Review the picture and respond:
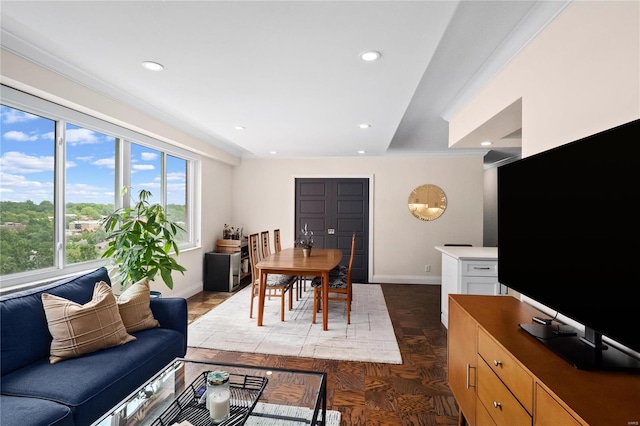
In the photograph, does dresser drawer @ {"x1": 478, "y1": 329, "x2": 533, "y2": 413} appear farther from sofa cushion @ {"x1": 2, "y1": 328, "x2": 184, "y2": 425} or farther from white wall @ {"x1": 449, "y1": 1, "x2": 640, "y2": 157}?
sofa cushion @ {"x1": 2, "y1": 328, "x2": 184, "y2": 425}

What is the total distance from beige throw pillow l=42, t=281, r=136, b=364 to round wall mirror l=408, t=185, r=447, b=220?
16.9 ft

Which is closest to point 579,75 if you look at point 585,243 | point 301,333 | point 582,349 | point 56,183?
point 585,243

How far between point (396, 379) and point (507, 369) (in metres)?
1.42

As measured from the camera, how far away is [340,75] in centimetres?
242

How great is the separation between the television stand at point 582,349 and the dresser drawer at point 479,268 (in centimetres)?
175

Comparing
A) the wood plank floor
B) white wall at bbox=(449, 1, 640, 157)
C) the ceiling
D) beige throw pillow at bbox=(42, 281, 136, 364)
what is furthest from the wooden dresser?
beige throw pillow at bbox=(42, 281, 136, 364)

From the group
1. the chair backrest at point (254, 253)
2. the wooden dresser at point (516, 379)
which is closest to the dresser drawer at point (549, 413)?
the wooden dresser at point (516, 379)

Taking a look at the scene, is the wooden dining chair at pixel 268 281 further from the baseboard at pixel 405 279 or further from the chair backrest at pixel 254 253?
the baseboard at pixel 405 279

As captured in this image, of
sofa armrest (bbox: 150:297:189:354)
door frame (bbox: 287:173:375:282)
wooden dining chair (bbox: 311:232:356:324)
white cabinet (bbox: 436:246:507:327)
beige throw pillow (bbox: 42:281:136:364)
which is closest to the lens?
beige throw pillow (bbox: 42:281:136:364)

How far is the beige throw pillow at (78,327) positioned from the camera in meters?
1.82

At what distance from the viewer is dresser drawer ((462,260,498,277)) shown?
322cm

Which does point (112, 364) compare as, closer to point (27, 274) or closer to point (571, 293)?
point (27, 274)

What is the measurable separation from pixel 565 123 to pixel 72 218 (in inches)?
155

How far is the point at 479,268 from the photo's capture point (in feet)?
10.6
